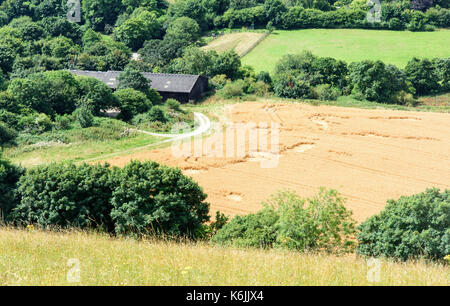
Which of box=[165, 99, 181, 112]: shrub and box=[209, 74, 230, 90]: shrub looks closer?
box=[165, 99, 181, 112]: shrub

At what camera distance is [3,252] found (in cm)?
976

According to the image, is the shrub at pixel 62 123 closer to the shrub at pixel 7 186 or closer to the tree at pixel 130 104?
Result: the tree at pixel 130 104

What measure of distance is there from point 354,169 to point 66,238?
2466 cm

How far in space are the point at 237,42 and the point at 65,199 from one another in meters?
72.4

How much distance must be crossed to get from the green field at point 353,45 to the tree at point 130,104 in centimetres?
3044

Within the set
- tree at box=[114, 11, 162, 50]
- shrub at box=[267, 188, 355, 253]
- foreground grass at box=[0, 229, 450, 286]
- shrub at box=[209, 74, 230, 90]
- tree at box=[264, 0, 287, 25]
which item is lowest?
shrub at box=[209, 74, 230, 90]

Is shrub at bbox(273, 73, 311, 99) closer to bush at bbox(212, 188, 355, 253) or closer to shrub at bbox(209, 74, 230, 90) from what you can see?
shrub at bbox(209, 74, 230, 90)

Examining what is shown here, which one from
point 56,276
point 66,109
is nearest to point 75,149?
→ point 66,109

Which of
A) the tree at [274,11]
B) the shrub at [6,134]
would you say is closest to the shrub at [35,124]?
the shrub at [6,134]

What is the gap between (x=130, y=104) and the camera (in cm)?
4756

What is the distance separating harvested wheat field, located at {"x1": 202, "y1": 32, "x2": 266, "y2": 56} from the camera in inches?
3279

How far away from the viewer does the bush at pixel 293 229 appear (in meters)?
15.9

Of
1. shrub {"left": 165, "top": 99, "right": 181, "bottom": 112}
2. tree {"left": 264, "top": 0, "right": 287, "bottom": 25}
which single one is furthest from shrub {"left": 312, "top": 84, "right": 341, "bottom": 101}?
→ tree {"left": 264, "top": 0, "right": 287, "bottom": 25}

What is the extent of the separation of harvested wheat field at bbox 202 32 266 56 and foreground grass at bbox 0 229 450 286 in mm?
73621
